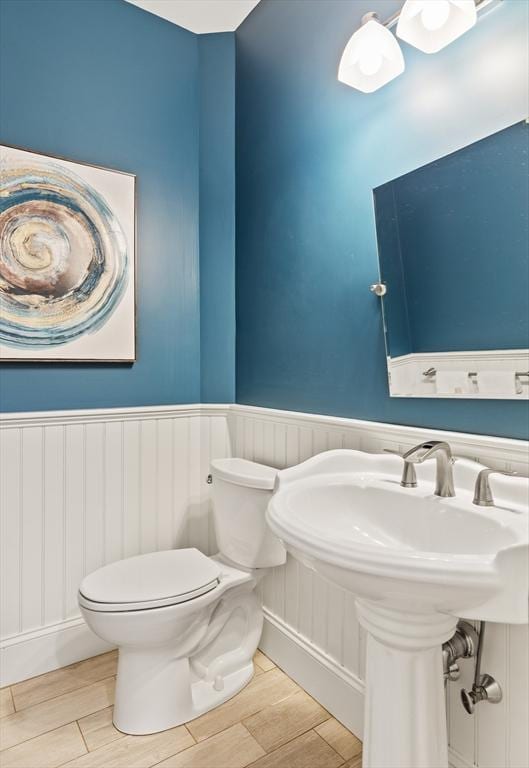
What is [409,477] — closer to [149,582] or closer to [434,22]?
[149,582]

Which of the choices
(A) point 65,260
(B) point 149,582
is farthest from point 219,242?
(B) point 149,582

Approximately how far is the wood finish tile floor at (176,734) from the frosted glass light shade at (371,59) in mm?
1949

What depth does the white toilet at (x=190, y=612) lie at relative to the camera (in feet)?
4.50

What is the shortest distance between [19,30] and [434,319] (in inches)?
70.2

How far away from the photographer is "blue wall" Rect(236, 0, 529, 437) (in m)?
1.12

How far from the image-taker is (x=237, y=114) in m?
2.09

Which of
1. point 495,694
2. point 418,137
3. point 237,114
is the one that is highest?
point 237,114

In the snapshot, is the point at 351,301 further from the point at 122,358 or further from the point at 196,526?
the point at 196,526

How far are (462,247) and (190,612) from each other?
4.21ft

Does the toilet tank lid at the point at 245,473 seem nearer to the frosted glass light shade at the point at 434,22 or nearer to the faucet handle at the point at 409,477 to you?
the faucet handle at the point at 409,477

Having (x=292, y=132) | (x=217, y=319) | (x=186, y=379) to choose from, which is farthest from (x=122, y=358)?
(x=292, y=132)

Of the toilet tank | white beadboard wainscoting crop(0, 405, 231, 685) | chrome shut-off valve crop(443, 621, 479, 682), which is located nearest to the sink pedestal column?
chrome shut-off valve crop(443, 621, 479, 682)

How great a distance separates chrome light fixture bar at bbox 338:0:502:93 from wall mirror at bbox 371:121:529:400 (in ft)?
0.93

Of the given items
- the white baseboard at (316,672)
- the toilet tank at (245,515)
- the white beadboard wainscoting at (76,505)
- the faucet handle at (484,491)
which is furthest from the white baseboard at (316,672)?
the faucet handle at (484,491)
